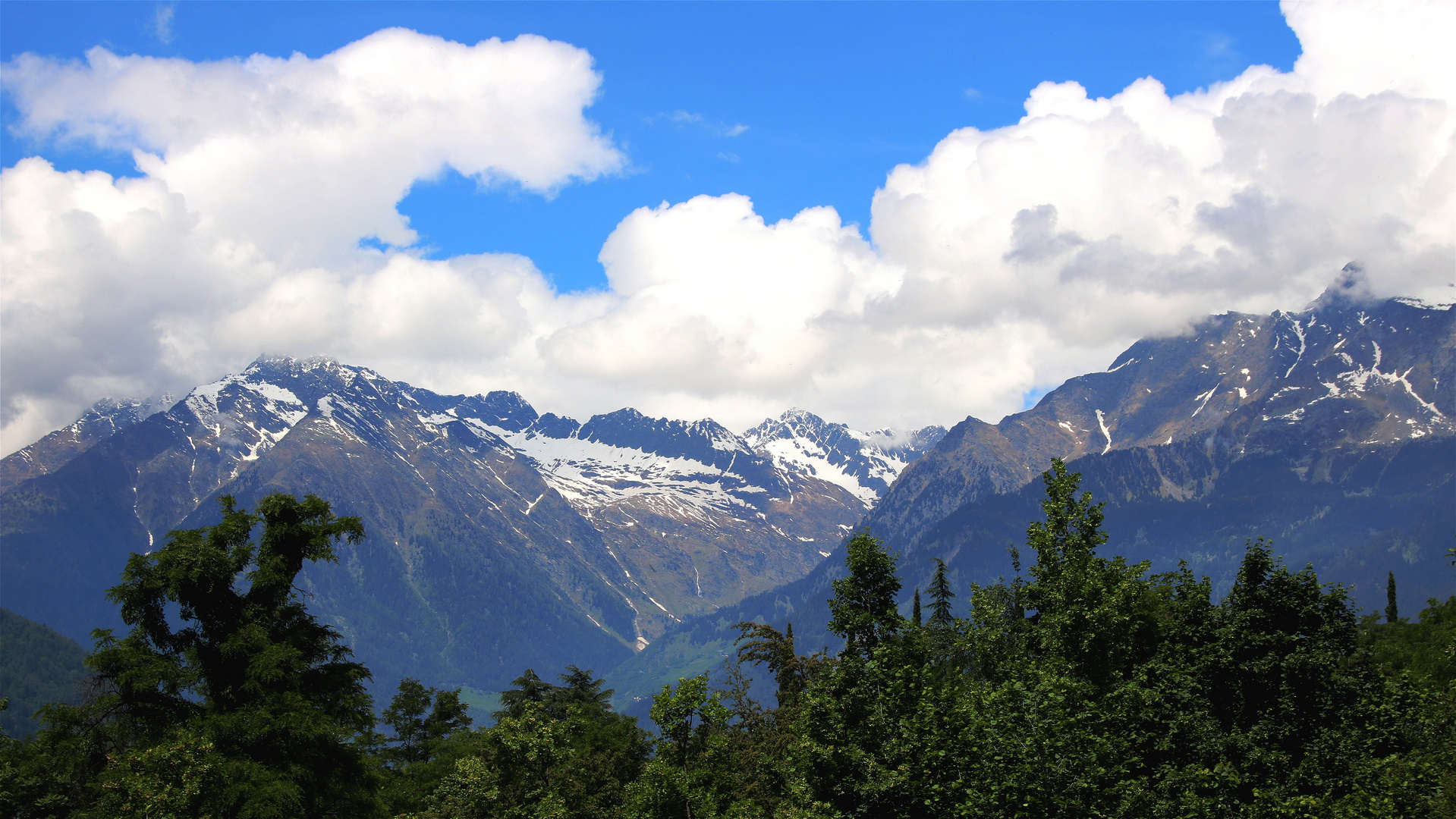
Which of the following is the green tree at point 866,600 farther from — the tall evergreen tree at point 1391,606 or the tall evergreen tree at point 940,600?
the tall evergreen tree at point 1391,606

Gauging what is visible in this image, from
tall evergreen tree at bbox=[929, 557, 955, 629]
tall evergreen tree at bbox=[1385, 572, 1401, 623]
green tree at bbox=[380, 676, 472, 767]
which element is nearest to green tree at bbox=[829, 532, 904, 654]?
tall evergreen tree at bbox=[929, 557, 955, 629]

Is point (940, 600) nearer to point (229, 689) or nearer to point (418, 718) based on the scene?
point (418, 718)

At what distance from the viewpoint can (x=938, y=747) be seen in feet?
159

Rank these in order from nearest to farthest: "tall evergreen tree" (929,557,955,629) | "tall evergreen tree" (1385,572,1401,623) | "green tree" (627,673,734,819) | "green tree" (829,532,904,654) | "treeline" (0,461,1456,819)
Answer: "treeline" (0,461,1456,819), "green tree" (829,532,904,654), "green tree" (627,673,734,819), "tall evergreen tree" (929,557,955,629), "tall evergreen tree" (1385,572,1401,623)

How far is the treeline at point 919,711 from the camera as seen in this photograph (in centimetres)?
4600

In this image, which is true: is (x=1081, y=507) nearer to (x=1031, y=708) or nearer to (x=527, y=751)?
(x=1031, y=708)

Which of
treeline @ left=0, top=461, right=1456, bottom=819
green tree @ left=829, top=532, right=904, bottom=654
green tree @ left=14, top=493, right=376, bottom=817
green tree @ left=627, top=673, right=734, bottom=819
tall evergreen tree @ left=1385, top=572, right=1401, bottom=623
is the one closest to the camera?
treeline @ left=0, top=461, right=1456, bottom=819

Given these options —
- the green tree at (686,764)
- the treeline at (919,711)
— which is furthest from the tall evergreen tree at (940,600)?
the green tree at (686,764)

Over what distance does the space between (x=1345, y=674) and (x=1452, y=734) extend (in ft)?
17.6

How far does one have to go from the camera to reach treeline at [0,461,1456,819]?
46.0 metres

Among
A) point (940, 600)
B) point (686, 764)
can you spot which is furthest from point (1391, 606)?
point (686, 764)

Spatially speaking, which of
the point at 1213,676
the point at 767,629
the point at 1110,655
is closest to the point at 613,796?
the point at 767,629

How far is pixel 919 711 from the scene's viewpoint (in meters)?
50.6

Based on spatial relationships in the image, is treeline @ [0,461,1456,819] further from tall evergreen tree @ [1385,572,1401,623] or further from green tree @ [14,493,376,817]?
tall evergreen tree @ [1385,572,1401,623]
